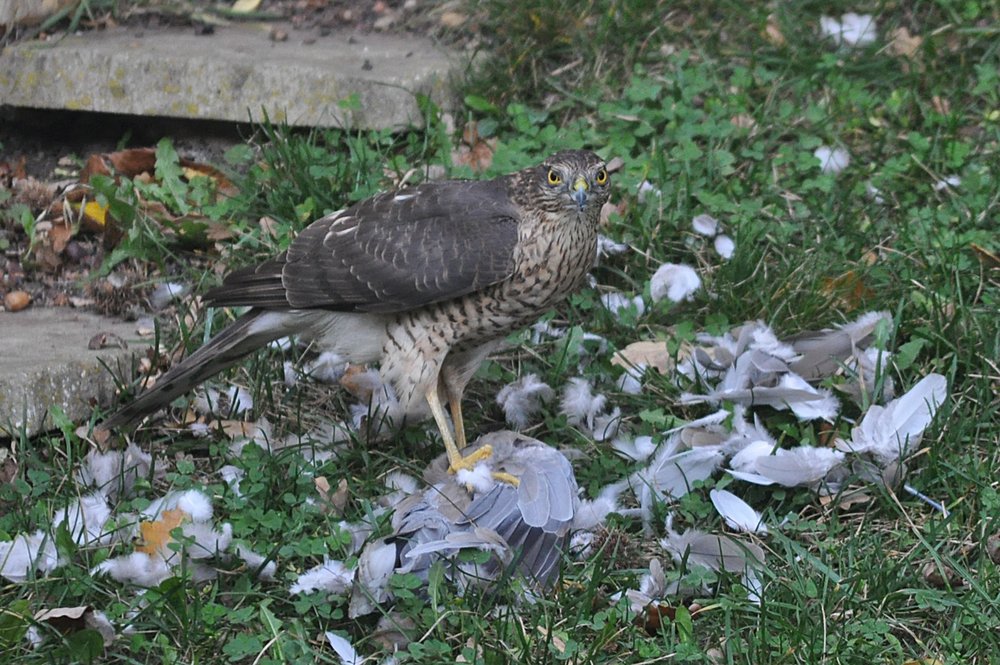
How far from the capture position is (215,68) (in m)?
5.89

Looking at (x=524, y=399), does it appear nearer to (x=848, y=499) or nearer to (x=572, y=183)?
(x=572, y=183)

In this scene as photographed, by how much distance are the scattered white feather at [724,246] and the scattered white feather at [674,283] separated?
176 mm

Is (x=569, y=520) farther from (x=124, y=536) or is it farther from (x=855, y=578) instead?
(x=124, y=536)

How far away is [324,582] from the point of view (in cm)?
377

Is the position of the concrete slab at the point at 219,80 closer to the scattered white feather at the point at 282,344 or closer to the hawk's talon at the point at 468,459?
the scattered white feather at the point at 282,344

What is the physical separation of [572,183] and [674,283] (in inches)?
41.8

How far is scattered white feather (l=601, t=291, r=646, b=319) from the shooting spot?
202 inches

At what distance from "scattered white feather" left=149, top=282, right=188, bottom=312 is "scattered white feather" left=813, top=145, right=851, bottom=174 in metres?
2.71

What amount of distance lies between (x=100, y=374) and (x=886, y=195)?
10.6 ft

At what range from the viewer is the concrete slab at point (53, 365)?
4316 mm

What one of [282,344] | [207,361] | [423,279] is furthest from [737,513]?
[282,344]

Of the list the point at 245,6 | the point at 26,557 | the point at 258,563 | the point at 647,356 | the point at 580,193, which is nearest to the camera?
the point at 26,557

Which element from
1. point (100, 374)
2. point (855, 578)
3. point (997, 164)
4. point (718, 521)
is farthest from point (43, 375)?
point (997, 164)

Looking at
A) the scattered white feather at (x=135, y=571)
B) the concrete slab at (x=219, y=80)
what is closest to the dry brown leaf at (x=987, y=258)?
the concrete slab at (x=219, y=80)
